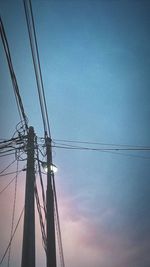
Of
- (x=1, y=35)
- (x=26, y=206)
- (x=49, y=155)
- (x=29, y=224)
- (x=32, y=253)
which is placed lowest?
(x=32, y=253)

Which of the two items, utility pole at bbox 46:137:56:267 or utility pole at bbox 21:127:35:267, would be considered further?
utility pole at bbox 46:137:56:267

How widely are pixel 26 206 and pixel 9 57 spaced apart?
4.58 meters

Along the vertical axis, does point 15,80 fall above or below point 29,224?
above

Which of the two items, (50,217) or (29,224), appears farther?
(50,217)

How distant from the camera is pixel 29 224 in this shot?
8547 millimetres

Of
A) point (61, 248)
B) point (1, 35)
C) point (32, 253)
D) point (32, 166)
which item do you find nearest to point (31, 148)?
point (32, 166)

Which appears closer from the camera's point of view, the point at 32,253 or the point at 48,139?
the point at 32,253

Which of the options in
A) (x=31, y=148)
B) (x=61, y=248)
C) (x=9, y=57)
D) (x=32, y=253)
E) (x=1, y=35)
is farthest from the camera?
(x=61, y=248)

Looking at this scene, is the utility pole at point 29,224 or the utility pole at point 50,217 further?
the utility pole at point 50,217

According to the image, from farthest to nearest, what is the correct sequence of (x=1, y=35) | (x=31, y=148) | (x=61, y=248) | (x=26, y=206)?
(x=61, y=248) → (x=31, y=148) → (x=26, y=206) → (x=1, y=35)

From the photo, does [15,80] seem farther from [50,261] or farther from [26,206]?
[50,261]

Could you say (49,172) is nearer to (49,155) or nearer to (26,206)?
(49,155)

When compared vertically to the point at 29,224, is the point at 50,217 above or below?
above

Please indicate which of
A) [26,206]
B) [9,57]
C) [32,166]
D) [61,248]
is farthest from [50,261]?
[9,57]
